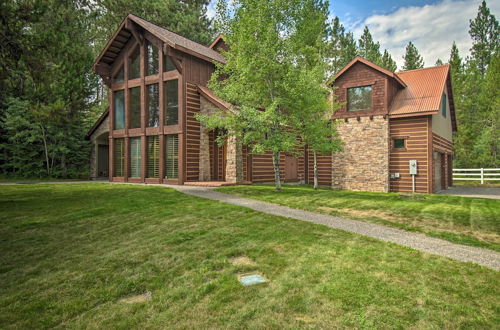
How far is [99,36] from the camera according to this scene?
1227 inches

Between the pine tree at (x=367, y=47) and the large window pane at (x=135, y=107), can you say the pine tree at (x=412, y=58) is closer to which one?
the pine tree at (x=367, y=47)

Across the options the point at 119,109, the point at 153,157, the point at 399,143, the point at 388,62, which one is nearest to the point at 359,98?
the point at 399,143

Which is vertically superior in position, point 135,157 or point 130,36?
point 130,36

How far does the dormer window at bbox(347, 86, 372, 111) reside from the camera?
16.6m

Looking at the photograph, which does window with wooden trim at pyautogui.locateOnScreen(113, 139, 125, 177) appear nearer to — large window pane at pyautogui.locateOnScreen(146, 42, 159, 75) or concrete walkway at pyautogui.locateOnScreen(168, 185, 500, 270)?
large window pane at pyautogui.locateOnScreen(146, 42, 159, 75)

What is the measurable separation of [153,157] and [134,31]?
24.0ft

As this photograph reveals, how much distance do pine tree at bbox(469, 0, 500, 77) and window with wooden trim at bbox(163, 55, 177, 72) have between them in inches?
1537

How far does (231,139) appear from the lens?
1512 centimetres

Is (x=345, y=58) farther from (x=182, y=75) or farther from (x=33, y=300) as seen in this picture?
(x=33, y=300)

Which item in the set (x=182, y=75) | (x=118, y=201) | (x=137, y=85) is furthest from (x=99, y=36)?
(x=118, y=201)

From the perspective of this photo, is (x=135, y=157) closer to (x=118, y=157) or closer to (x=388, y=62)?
(x=118, y=157)

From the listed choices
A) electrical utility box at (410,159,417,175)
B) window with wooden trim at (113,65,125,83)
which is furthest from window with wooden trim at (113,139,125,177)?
electrical utility box at (410,159,417,175)

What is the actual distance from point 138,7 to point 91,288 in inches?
1246

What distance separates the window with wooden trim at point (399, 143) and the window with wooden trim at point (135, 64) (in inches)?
590
